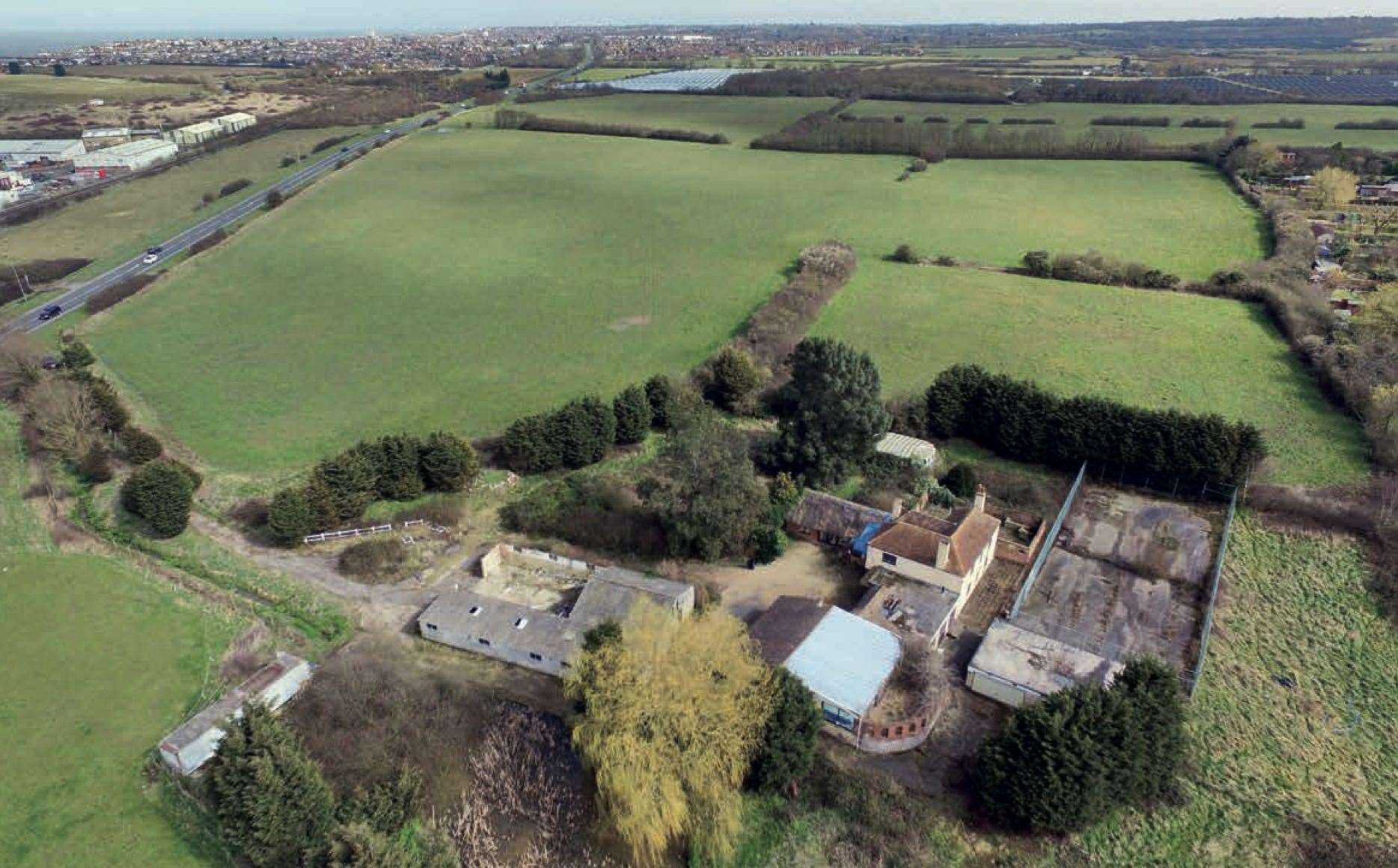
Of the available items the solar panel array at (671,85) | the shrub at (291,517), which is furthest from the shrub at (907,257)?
the solar panel array at (671,85)

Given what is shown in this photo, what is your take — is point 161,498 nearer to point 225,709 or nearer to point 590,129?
point 225,709

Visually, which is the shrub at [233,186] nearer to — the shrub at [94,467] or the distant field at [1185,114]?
the shrub at [94,467]

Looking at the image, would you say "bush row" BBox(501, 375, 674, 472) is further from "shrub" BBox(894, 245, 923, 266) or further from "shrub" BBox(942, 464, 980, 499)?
"shrub" BBox(894, 245, 923, 266)

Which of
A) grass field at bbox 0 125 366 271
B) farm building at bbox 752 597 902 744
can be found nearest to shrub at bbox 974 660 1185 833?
farm building at bbox 752 597 902 744

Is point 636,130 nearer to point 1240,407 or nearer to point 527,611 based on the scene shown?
point 1240,407

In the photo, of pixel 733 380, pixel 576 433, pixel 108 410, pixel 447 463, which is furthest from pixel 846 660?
pixel 108 410

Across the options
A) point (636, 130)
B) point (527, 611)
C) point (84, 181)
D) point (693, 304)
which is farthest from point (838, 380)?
point (84, 181)
